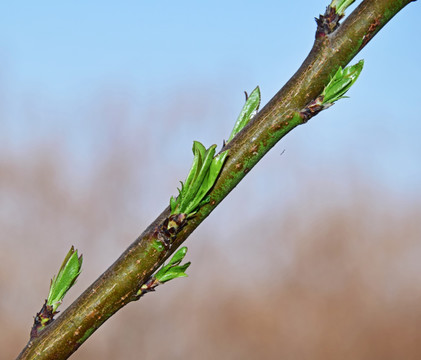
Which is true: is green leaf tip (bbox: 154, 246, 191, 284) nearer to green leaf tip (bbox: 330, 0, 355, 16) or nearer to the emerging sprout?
the emerging sprout

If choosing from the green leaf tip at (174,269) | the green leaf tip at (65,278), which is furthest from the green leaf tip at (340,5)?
the green leaf tip at (65,278)

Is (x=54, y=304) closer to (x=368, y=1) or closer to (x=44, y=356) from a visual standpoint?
(x=44, y=356)

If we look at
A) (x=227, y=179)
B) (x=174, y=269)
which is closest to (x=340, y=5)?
(x=227, y=179)

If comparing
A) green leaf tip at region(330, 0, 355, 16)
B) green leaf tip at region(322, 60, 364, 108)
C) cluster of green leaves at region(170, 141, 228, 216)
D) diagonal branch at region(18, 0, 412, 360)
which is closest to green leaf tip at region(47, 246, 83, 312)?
diagonal branch at region(18, 0, 412, 360)

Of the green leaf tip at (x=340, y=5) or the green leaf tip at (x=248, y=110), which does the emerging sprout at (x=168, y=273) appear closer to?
the green leaf tip at (x=248, y=110)

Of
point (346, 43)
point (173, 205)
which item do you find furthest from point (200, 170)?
point (346, 43)

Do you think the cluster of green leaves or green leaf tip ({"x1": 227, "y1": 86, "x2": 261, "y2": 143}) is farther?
Answer: green leaf tip ({"x1": 227, "y1": 86, "x2": 261, "y2": 143})

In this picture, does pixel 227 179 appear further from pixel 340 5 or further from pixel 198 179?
pixel 340 5
